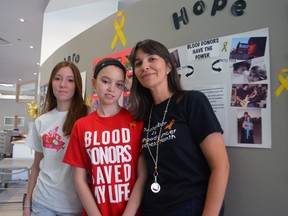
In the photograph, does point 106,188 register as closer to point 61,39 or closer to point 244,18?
point 244,18

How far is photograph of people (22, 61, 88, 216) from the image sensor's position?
1.17m

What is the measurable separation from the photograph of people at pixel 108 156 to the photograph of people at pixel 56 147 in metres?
0.16

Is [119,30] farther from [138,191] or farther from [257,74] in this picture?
[138,191]

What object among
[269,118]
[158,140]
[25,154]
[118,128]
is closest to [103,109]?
[118,128]

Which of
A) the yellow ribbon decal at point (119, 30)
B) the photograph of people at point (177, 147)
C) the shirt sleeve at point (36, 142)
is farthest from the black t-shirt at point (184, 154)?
the yellow ribbon decal at point (119, 30)

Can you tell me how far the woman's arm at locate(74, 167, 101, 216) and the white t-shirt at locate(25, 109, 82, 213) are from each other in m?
0.14

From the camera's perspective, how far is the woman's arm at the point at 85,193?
1004 mm

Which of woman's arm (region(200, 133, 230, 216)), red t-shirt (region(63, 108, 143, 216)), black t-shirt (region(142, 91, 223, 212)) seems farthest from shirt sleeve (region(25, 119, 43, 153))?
woman's arm (region(200, 133, 230, 216))

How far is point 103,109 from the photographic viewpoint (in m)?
1.12

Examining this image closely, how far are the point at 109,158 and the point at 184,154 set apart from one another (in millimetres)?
328

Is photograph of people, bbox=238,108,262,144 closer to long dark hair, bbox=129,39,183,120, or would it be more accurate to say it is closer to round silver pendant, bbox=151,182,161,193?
long dark hair, bbox=129,39,183,120

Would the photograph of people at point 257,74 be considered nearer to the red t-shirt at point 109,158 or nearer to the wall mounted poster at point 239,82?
the wall mounted poster at point 239,82

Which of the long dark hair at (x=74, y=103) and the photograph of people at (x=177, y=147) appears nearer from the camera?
the photograph of people at (x=177, y=147)

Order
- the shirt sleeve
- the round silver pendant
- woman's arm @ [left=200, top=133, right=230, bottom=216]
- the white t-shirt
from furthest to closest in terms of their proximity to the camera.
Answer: the shirt sleeve
the white t-shirt
the round silver pendant
woman's arm @ [left=200, top=133, right=230, bottom=216]
